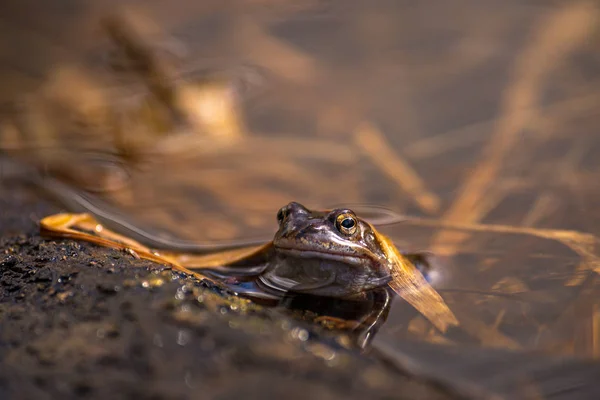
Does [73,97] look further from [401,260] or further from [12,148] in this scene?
[401,260]

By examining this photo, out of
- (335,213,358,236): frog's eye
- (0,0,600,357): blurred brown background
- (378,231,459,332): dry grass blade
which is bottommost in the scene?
(378,231,459,332): dry grass blade

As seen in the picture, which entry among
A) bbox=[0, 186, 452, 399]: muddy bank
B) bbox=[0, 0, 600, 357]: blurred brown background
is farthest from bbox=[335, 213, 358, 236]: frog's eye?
bbox=[0, 186, 452, 399]: muddy bank

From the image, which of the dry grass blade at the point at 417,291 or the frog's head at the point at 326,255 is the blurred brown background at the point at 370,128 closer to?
the dry grass blade at the point at 417,291

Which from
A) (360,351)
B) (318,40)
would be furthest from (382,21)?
(360,351)

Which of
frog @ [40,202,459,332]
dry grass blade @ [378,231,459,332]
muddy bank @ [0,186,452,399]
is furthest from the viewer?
frog @ [40,202,459,332]

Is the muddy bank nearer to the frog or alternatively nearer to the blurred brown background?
the frog

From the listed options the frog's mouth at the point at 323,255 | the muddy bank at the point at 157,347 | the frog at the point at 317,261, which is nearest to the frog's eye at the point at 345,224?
the frog at the point at 317,261

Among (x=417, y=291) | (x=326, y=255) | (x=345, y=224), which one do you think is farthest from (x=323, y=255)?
(x=417, y=291)
